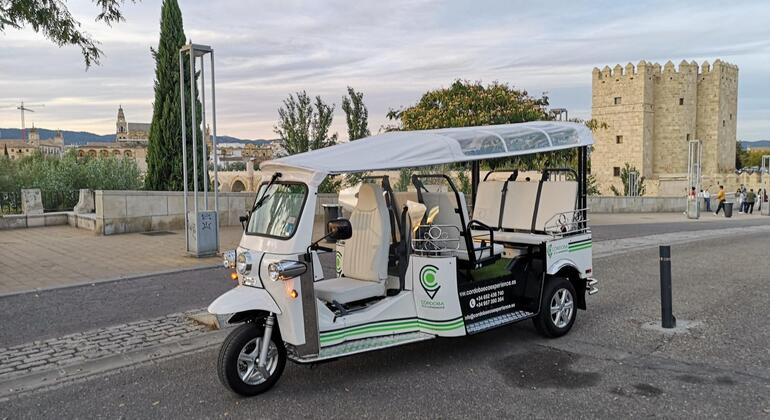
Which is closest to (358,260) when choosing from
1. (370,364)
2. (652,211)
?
(370,364)

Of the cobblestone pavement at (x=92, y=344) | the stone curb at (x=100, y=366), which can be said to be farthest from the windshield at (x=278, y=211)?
the cobblestone pavement at (x=92, y=344)

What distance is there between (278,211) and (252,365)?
1.30 meters

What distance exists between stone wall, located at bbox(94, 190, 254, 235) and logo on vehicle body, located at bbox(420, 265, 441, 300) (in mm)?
12037

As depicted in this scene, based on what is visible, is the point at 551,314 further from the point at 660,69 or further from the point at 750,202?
the point at 660,69

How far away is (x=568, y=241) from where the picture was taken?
6855mm

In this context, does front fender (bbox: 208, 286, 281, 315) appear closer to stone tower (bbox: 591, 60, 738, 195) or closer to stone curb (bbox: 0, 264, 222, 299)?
stone curb (bbox: 0, 264, 222, 299)

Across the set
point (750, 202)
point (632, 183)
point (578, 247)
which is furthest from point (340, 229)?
point (632, 183)

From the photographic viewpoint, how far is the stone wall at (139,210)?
1520cm

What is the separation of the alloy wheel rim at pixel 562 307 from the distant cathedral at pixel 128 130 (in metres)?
177

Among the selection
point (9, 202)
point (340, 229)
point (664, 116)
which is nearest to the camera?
point (340, 229)

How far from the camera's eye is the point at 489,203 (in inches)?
310

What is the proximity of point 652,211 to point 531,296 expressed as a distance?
3000cm

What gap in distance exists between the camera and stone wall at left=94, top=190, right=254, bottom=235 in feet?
49.9

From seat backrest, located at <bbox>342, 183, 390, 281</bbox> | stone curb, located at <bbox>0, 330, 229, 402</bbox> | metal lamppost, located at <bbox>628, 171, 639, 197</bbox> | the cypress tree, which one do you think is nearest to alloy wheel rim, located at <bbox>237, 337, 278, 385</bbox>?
seat backrest, located at <bbox>342, 183, 390, 281</bbox>
